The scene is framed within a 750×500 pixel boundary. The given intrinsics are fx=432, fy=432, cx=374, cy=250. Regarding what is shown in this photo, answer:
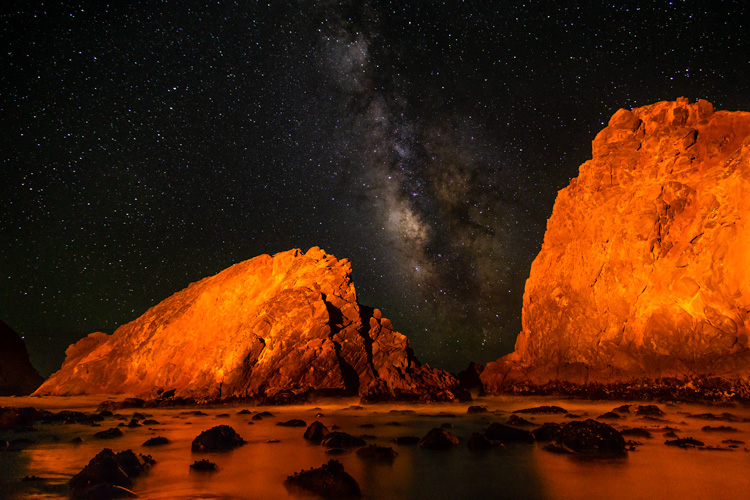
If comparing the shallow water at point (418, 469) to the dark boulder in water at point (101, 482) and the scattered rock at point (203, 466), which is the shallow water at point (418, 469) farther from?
the dark boulder in water at point (101, 482)

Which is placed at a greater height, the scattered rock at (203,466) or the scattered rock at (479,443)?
the scattered rock at (203,466)

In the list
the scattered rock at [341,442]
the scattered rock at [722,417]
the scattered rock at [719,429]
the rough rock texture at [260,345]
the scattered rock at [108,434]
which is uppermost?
the rough rock texture at [260,345]

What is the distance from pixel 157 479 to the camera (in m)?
11.5

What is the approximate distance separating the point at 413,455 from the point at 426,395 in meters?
25.2

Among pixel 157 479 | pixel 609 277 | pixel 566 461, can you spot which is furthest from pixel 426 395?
pixel 157 479

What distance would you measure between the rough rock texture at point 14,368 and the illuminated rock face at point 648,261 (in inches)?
2882

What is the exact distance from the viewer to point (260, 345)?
4259 cm

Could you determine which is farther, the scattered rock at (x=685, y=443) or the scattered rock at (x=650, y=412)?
the scattered rock at (x=650, y=412)

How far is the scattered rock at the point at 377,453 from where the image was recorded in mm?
14498

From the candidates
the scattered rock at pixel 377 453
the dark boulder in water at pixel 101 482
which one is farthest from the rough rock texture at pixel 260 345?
the dark boulder in water at pixel 101 482

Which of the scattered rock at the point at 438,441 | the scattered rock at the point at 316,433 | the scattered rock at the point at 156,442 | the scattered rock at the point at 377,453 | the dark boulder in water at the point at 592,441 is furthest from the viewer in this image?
the scattered rock at the point at 316,433

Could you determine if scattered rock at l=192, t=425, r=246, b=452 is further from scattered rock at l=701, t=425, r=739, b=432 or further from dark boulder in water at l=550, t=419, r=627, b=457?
scattered rock at l=701, t=425, r=739, b=432

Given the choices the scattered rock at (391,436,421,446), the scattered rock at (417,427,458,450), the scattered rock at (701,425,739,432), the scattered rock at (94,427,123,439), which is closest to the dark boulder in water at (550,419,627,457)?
the scattered rock at (417,427,458,450)

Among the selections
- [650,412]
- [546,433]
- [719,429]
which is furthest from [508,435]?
[650,412]
